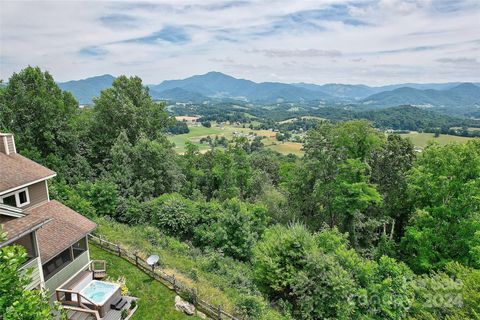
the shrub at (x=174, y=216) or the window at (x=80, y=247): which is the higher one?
the window at (x=80, y=247)

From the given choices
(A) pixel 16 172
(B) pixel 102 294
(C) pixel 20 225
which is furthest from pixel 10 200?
(B) pixel 102 294

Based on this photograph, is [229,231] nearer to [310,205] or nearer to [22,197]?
[310,205]

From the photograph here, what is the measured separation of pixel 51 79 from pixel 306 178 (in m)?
25.8

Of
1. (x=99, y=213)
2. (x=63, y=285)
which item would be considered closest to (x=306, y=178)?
(x=99, y=213)

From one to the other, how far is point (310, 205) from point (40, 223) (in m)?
22.5

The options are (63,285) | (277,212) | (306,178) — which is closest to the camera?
(63,285)

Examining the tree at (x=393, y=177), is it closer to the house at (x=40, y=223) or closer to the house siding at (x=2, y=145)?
the house at (x=40, y=223)

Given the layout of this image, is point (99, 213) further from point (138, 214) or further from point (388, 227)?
point (388, 227)

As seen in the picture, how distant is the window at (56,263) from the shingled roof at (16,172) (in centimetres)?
351

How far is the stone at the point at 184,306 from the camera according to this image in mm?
13867

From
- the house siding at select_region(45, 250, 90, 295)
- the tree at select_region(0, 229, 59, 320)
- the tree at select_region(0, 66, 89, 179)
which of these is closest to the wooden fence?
the house siding at select_region(45, 250, 90, 295)

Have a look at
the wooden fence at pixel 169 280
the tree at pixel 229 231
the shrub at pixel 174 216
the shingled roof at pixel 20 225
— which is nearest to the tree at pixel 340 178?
the tree at pixel 229 231

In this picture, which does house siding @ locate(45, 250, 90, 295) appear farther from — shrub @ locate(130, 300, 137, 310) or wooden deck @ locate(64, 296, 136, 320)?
shrub @ locate(130, 300, 137, 310)

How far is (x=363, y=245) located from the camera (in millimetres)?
28062
